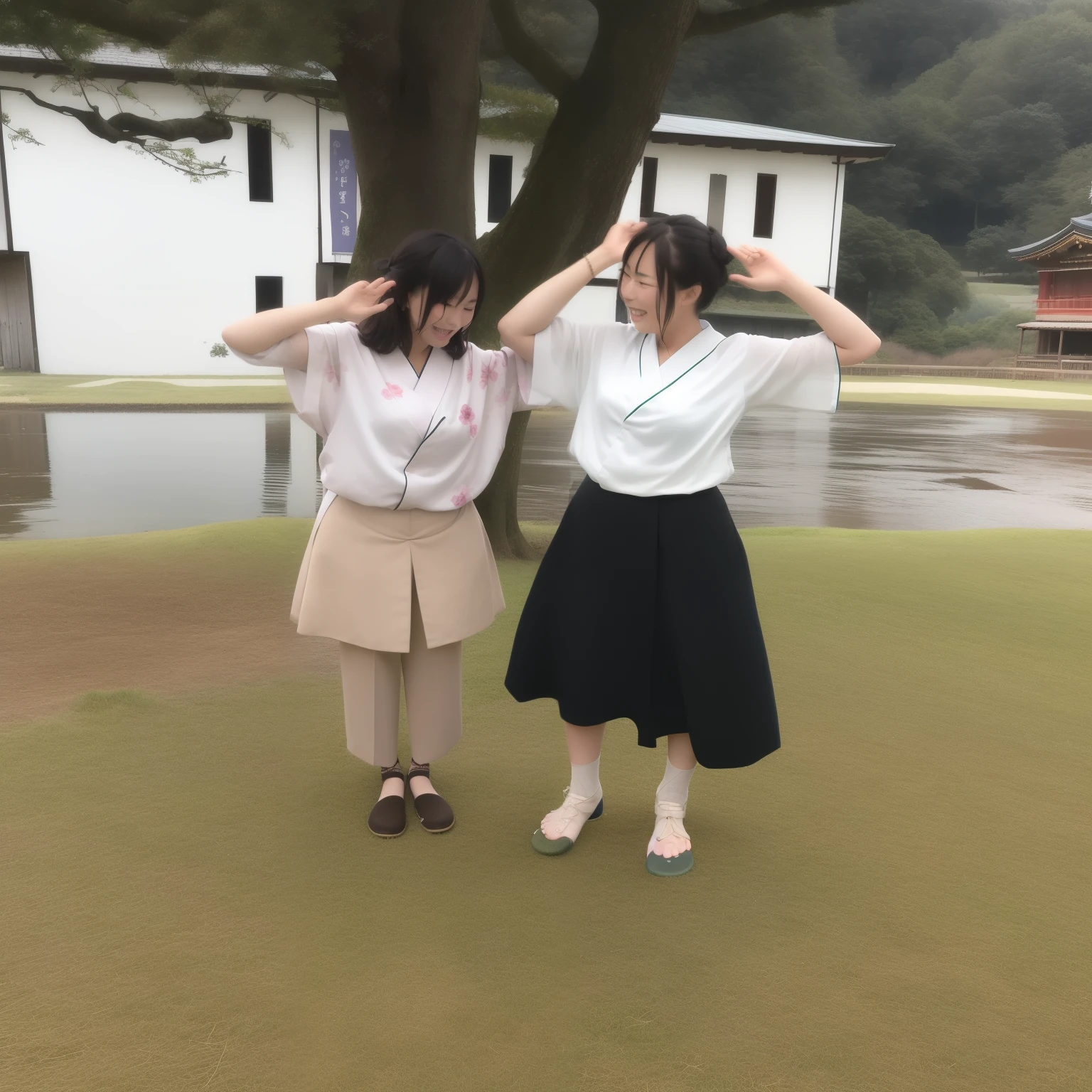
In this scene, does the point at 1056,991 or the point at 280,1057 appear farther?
the point at 1056,991

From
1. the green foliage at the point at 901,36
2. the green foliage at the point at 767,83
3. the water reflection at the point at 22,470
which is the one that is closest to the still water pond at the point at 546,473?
the water reflection at the point at 22,470

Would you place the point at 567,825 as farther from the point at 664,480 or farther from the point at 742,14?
the point at 742,14

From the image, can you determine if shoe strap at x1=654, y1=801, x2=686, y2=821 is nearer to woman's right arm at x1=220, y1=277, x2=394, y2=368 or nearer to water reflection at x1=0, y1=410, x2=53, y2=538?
woman's right arm at x1=220, y1=277, x2=394, y2=368

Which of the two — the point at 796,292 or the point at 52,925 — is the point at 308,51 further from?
the point at 52,925

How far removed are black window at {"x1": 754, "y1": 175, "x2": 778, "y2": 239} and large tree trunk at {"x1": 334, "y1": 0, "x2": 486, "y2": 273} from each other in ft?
69.0

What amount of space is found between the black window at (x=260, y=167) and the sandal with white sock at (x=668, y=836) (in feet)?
67.7

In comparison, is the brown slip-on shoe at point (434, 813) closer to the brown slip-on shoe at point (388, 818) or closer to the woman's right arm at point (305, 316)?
the brown slip-on shoe at point (388, 818)

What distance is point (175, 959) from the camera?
7.18ft

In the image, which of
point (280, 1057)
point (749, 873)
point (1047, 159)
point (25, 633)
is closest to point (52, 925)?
point (280, 1057)

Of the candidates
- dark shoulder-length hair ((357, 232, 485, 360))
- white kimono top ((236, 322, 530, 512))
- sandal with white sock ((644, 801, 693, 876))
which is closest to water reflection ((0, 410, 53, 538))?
white kimono top ((236, 322, 530, 512))

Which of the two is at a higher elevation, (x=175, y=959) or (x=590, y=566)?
(x=590, y=566)

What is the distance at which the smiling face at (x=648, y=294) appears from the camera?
2318 mm

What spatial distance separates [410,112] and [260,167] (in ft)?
57.0

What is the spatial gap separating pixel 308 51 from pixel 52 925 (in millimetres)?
3615
